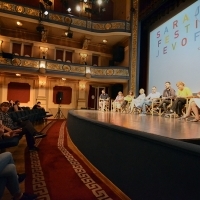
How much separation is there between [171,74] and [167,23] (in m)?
2.16

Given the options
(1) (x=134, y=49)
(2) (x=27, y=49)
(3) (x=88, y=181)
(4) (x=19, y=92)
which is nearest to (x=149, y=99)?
(3) (x=88, y=181)

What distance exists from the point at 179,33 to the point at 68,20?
620 centimetres

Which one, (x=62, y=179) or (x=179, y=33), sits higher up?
(x=179, y=33)

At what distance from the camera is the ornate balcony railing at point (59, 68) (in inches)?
361

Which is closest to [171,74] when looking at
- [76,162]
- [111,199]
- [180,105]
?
[180,105]

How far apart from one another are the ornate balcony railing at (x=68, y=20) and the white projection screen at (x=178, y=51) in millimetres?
2821

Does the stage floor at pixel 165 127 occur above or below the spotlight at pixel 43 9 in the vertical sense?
below

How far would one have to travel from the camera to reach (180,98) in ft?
14.5

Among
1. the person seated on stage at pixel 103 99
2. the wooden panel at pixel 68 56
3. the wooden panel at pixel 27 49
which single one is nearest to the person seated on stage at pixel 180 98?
the person seated on stage at pixel 103 99

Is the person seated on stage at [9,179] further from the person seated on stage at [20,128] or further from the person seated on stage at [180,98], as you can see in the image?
the person seated on stage at [180,98]

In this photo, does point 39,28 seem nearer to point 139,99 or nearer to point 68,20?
point 68,20

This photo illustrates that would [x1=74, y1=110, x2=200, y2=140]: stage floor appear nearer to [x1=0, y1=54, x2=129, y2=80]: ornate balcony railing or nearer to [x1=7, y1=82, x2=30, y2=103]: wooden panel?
[x1=0, y1=54, x2=129, y2=80]: ornate balcony railing

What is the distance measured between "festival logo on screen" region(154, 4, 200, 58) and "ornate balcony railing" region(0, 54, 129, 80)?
3.05m

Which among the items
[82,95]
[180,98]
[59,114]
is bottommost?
[59,114]
